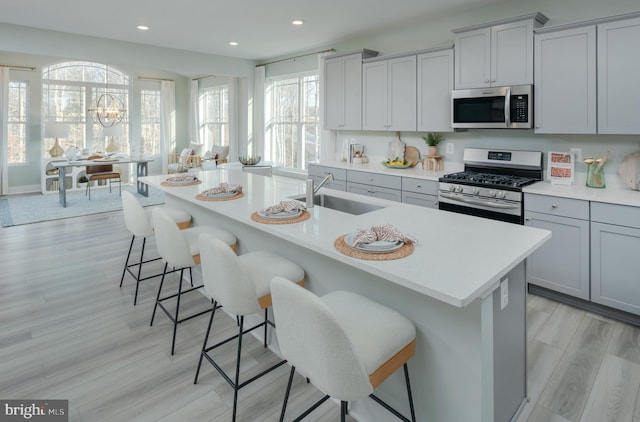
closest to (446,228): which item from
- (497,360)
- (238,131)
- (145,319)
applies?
(497,360)

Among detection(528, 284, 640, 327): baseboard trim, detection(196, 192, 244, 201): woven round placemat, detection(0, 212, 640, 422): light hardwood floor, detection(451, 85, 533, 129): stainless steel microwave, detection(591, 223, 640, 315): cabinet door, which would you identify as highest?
detection(451, 85, 533, 129): stainless steel microwave

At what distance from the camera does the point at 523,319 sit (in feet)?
5.94

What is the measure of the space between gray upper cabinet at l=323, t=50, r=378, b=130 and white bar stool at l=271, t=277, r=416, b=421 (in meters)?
3.80

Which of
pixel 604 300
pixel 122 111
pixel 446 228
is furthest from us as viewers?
pixel 122 111

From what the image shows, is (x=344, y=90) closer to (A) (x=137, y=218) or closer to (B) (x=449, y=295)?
(A) (x=137, y=218)

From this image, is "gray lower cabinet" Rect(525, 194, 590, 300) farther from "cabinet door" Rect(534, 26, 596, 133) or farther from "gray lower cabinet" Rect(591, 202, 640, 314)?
"cabinet door" Rect(534, 26, 596, 133)

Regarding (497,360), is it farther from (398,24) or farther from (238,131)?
(238,131)

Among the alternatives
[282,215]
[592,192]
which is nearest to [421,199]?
[592,192]

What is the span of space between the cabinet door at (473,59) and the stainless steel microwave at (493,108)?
0.09 m

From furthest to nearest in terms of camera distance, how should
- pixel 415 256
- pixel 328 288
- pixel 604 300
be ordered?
1. pixel 604 300
2. pixel 328 288
3. pixel 415 256

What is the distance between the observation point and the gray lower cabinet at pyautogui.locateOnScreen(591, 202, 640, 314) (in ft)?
8.82

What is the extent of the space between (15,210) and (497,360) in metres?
7.42

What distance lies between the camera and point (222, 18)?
4562mm

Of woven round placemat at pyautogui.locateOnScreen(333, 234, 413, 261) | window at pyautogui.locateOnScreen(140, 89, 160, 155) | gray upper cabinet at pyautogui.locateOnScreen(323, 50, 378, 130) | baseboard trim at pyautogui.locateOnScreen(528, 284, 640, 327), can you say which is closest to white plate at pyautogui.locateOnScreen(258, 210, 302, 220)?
woven round placemat at pyautogui.locateOnScreen(333, 234, 413, 261)
